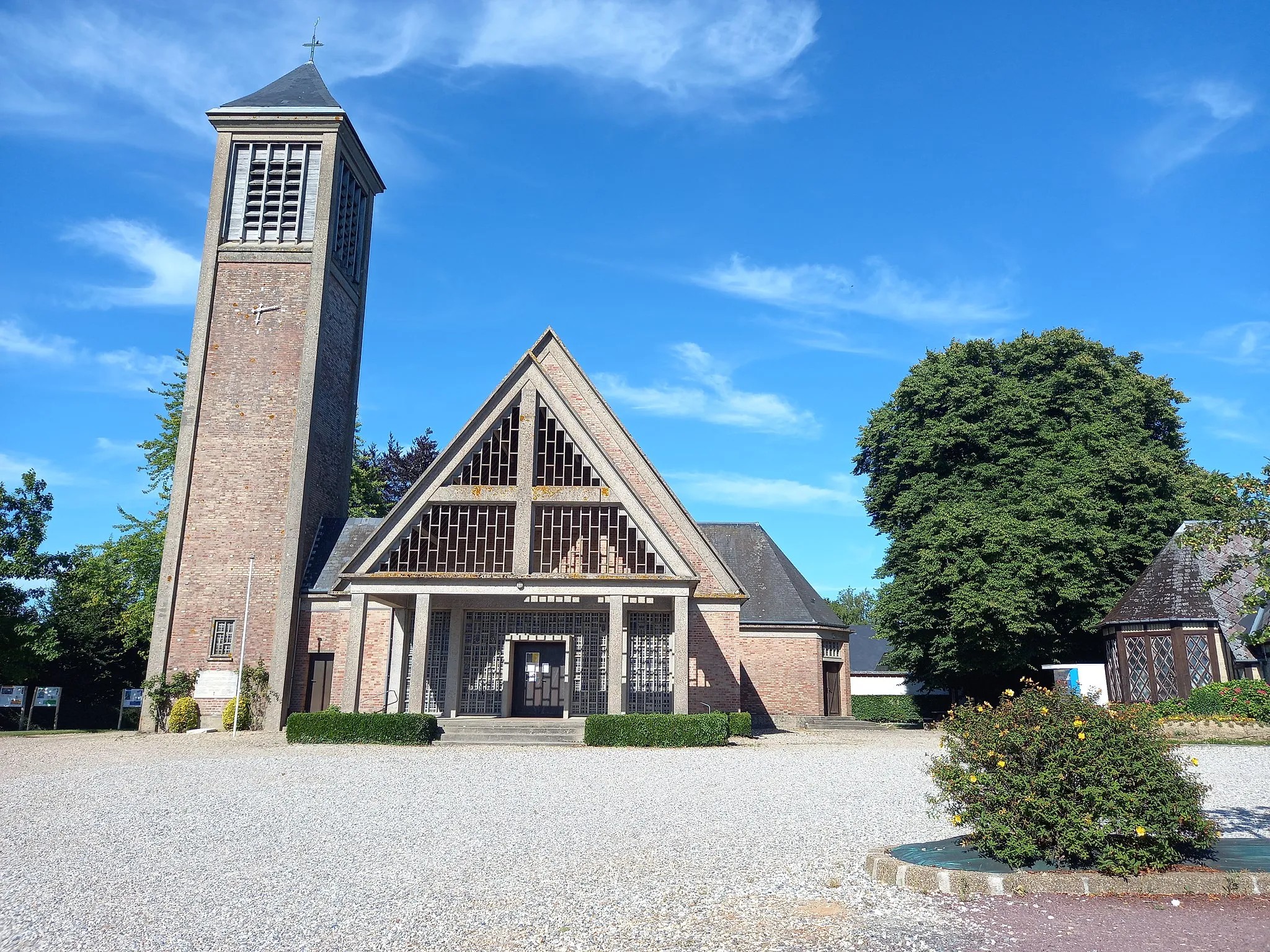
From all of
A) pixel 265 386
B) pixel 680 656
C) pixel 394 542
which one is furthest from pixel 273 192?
pixel 680 656

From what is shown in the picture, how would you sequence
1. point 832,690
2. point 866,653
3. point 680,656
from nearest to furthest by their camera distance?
point 680,656 < point 832,690 < point 866,653

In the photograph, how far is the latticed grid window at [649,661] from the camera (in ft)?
93.0

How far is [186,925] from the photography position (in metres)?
6.69

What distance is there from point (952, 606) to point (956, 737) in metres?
22.6

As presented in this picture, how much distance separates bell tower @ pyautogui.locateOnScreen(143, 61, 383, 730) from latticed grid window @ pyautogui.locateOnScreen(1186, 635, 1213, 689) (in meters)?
29.0

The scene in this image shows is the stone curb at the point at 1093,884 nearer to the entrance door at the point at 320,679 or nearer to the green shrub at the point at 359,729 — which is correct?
the green shrub at the point at 359,729

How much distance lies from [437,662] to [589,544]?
21.7 feet

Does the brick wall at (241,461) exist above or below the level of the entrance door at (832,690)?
above

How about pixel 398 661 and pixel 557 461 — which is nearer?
pixel 557 461

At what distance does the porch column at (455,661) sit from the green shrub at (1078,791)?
20980mm

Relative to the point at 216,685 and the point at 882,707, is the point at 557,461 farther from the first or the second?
the point at 882,707

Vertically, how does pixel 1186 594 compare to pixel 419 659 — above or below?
above

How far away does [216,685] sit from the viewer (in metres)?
28.6

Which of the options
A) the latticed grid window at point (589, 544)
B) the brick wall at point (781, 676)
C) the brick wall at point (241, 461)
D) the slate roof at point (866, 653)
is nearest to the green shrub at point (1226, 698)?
the brick wall at point (781, 676)
